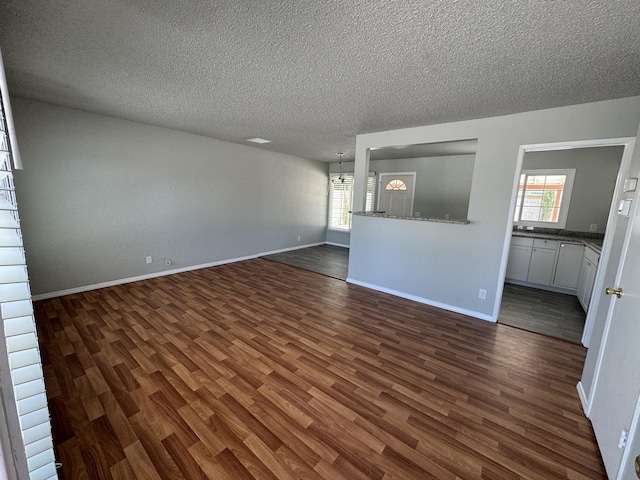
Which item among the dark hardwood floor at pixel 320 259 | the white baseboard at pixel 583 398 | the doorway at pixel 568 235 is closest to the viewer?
the white baseboard at pixel 583 398

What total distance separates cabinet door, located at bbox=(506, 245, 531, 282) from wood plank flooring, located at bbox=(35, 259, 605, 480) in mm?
1885

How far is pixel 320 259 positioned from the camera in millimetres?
5789

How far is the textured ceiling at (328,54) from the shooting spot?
1.39 metres

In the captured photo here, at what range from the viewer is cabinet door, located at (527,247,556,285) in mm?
4008

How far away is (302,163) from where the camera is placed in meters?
6.39

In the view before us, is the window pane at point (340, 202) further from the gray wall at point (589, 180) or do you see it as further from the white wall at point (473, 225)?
the gray wall at point (589, 180)

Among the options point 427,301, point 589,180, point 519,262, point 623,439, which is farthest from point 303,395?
point 589,180

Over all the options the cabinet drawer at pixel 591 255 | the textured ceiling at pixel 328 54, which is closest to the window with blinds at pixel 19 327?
the textured ceiling at pixel 328 54

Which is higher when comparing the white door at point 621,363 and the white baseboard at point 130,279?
the white door at point 621,363

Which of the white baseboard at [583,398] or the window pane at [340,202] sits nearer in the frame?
the white baseboard at [583,398]

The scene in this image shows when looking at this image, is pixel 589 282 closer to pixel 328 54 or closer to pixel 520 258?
pixel 520 258

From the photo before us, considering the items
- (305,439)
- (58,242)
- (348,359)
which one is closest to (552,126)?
(348,359)

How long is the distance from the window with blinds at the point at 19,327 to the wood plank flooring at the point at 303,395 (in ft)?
1.89

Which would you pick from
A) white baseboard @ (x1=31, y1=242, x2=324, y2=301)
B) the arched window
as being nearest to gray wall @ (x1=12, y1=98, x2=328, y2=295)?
white baseboard @ (x1=31, y1=242, x2=324, y2=301)
